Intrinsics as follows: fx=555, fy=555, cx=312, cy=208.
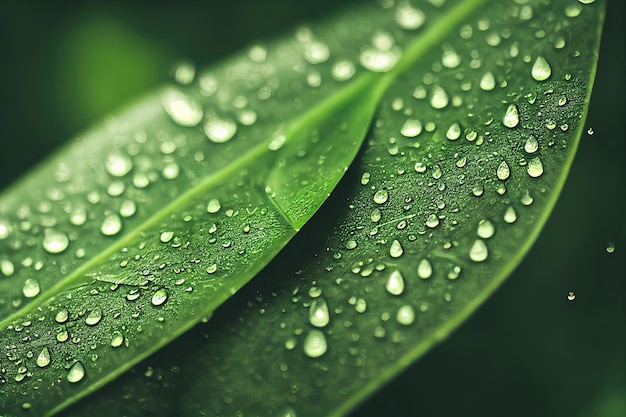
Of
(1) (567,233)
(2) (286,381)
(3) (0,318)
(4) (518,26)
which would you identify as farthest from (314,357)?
(1) (567,233)

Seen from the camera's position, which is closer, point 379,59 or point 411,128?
point 411,128

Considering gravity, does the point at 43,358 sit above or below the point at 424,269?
above

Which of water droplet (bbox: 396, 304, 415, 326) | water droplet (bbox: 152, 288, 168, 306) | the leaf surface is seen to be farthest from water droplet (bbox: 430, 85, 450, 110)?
water droplet (bbox: 152, 288, 168, 306)

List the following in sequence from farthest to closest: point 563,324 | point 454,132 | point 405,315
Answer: point 563,324 → point 454,132 → point 405,315

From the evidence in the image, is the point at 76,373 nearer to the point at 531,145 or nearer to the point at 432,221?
the point at 432,221

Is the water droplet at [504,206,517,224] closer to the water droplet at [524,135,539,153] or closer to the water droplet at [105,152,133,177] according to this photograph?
the water droplet at [524,135,539,153]

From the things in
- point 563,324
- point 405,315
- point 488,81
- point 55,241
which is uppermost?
point 55,241

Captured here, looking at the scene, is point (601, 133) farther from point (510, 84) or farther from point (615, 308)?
point (510, 84)

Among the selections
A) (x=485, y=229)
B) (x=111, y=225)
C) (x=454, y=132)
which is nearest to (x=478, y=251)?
(x=485, y=229)
